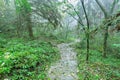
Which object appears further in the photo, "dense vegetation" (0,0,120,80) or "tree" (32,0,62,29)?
"tree" (32,0,62,29)

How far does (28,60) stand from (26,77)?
4.89 ft

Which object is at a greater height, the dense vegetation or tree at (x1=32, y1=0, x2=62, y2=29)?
tree at (x1=32, y1=0, x2=62, y2=29)

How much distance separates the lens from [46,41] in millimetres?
17531

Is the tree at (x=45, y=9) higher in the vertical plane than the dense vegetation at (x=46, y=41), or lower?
higher

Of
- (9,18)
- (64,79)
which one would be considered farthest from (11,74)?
(9,18)

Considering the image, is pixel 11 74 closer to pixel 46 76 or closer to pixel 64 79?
pixel 46 76

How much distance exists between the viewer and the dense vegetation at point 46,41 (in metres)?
8.07

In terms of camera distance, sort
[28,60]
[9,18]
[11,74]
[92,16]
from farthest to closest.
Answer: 1. [92,16]
2. [9,18]
3. [28,60]
4. [11,74]

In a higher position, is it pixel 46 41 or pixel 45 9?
pixel 45 9

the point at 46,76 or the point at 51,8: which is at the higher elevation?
the point at 51,8

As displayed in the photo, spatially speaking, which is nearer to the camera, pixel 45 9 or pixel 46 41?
pixel 46 41

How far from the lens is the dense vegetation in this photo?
8070 mm

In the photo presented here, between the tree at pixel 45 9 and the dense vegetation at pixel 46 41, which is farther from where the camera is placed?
the tree at pixel 45 9

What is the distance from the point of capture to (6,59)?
769 cm
